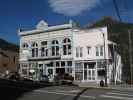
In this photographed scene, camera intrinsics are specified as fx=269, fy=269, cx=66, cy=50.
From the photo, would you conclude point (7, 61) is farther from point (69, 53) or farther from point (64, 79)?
point (64, 79)

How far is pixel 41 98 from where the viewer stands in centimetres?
1886

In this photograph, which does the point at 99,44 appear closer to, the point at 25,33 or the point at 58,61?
the point at 58,61

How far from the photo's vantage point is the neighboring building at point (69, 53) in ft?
145

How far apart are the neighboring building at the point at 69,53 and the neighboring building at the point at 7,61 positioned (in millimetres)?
16606

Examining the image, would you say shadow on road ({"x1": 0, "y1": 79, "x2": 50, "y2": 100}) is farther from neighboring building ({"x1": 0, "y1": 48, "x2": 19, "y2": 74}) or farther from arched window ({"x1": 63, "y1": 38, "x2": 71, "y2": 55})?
neighboring building ({"x1": 0, "y1": 48, "x2": 19, "y2": 74})

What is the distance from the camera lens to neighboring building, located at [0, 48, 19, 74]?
2753 inches

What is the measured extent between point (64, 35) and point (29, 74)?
A: 11396 millimetres

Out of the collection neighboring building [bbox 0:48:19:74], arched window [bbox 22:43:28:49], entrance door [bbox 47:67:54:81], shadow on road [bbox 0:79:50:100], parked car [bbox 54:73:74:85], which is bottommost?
shadow on road [bbox 0:79:50:100]

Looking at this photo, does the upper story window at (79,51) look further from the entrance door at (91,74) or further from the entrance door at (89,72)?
the entrance door at (91,74)

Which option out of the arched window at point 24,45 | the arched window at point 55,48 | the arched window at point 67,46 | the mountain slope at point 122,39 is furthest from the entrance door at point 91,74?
the arched window at point 24,45

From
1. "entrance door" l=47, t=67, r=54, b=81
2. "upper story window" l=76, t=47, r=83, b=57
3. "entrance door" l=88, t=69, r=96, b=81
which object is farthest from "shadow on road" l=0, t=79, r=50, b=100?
"entrance door" l=47, t=67, r=54, b=81

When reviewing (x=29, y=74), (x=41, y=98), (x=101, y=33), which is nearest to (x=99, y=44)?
(x=101, y=33)

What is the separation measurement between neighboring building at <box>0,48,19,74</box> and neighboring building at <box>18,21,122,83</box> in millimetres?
16606

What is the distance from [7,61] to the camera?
7175 centimetres
